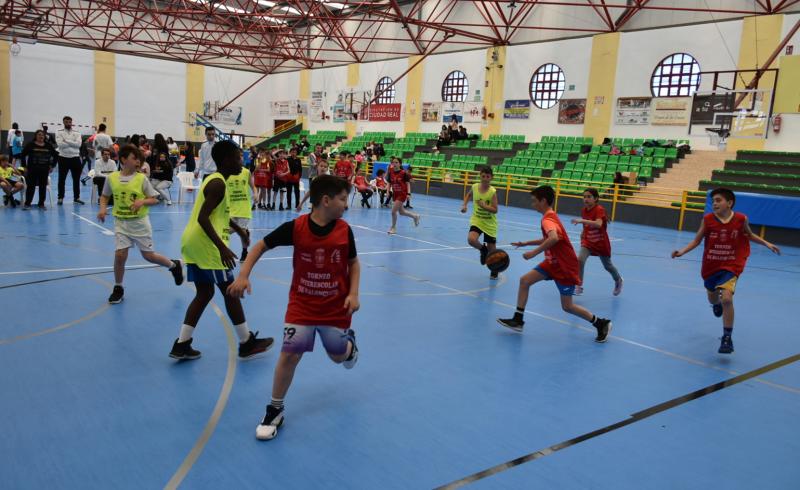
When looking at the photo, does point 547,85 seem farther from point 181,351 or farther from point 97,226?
point 181,351

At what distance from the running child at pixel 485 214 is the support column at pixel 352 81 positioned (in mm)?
27772

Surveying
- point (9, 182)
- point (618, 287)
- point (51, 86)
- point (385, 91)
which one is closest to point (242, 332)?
point (618, 287)

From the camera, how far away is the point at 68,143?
1302 centimetres

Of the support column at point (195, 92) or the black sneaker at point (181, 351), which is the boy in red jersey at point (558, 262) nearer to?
the black sneaker at point (181, 351)

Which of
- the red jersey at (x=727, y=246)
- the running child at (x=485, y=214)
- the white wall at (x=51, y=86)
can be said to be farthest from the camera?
the white wall at (x=51, y=86)

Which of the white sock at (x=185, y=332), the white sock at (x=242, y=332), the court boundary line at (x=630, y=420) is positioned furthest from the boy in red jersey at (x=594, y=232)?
the white sock at (x=185, y=332)

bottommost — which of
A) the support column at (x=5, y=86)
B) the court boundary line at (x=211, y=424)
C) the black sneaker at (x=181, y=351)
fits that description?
the court boundary line at (x=211, y=424)

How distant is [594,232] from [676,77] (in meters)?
17.6

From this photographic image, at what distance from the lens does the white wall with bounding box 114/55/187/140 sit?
34.5 meters

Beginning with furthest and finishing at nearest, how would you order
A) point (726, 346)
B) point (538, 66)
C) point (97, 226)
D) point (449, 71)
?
point (449, 71)
point (538, 66)
point (97, 226)
point (726, 346)

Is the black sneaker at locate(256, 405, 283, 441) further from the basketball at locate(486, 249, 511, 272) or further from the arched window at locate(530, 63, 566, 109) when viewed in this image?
the arched window at locate(530, 63, 566, 109)

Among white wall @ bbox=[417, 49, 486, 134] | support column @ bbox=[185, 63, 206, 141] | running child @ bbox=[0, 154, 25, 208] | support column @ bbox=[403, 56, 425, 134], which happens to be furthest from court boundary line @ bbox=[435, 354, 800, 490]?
support column @ bbox=[185, 63, 206, 141]

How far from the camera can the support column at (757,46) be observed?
1873 cm

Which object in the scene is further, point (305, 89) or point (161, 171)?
point (305, 89)
